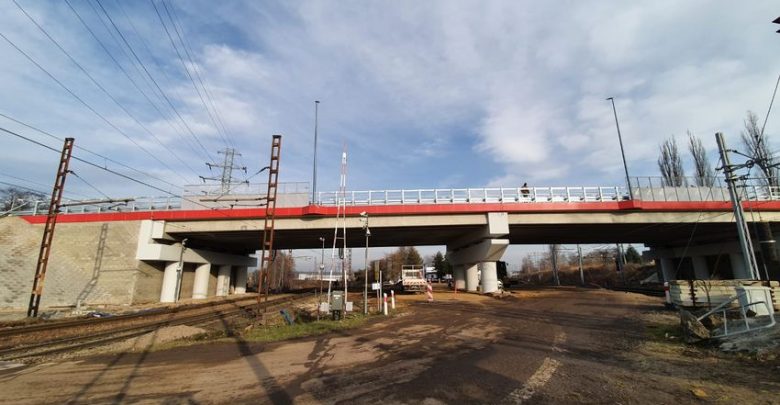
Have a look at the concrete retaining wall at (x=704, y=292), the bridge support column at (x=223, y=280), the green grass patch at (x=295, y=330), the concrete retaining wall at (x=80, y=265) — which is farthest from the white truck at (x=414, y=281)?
the concrete retaining wall at (x=704, y=292)

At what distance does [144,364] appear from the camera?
9.51 metres

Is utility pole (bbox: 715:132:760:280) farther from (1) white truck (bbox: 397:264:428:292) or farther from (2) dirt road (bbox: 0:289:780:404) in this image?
(1) white truck (bbox: 397:264:428:292)

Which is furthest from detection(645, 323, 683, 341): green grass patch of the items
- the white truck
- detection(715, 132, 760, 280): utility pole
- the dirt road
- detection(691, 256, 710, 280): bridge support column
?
detection(691, 256, 710, 280): bridge support column

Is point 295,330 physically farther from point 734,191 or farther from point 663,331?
point 734,191

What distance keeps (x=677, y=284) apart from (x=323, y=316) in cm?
1728

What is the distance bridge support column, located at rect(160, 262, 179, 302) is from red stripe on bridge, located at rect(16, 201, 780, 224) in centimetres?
541

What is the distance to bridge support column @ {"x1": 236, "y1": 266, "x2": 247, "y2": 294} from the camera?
5091 cm

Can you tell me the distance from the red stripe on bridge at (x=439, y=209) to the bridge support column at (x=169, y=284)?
5.41 meters

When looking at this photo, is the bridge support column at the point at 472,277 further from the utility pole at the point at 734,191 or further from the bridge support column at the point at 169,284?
the bridge support column at the point at 169,284

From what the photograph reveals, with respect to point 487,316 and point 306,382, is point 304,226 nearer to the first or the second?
point 487,316

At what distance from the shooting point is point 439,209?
31.9m

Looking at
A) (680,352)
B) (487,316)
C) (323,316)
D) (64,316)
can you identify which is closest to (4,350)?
(323,316)

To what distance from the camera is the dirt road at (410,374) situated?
20.8 ft

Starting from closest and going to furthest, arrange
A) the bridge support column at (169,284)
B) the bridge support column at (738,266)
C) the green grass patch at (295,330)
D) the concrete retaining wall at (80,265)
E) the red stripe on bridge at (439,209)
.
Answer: the green grass patch at (295,330)
the concrete retaining wall at (80,265)
the red stripe on bridge at (439,209)
the bridge support column at (169,284)
the bridge support column at (738,266)
